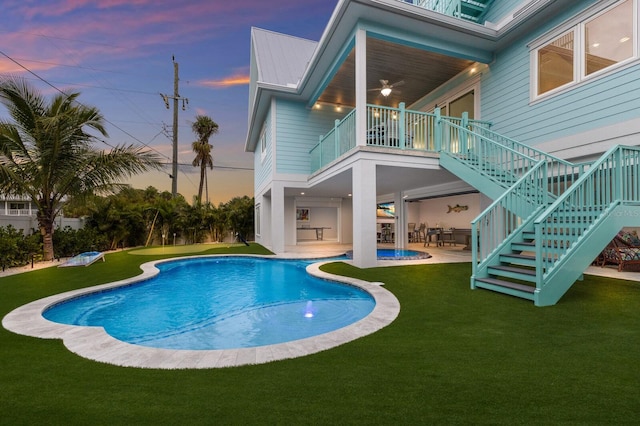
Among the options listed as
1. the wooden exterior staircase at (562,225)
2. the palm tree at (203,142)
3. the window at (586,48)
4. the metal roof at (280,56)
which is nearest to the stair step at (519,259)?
the wooden exterior staircase at (562,225)

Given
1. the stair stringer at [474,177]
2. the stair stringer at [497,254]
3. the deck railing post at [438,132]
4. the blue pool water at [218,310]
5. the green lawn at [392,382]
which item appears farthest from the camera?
the deck railing post at [438,132]

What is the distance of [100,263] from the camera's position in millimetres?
9758

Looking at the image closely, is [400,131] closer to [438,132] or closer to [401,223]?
[438,132]

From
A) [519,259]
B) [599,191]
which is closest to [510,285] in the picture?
[519,259]

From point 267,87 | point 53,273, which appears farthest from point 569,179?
point 53,273

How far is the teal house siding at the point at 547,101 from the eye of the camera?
6.12 metres

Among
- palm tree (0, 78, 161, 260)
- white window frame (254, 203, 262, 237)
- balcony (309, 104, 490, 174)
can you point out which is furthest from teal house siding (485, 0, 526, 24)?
white window frame (254, 203, 262, 237)

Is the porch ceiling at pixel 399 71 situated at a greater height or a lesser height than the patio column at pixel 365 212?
greater

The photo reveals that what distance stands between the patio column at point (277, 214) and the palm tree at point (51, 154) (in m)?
4.61

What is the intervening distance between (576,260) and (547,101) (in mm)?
4892

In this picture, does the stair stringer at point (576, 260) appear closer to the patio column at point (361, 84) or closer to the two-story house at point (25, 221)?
the patio column at point (361, 84)

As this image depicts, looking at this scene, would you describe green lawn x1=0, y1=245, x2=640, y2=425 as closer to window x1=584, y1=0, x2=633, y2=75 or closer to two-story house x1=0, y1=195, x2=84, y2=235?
window x1=584, y1=0, x2=633, y2=75

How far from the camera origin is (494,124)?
9.05 m

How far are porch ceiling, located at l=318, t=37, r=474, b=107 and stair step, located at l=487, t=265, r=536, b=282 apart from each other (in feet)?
21.3
